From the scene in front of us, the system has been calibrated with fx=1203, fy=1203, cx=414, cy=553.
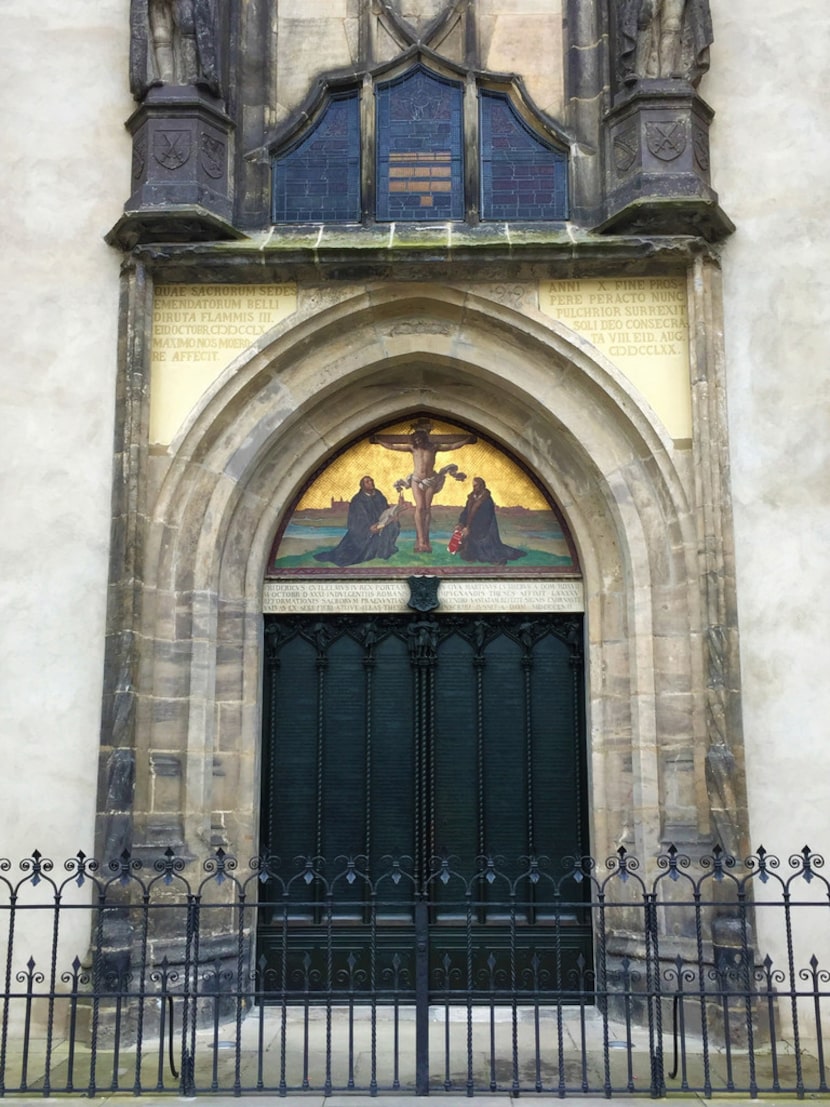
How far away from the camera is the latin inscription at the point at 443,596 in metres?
9.55

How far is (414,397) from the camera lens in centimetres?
982

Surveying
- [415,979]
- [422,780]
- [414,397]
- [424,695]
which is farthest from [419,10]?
[415,979]

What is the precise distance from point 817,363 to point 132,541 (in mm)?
5117

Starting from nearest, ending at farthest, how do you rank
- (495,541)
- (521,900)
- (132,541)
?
(132,541) < (521,900) < (495,541)

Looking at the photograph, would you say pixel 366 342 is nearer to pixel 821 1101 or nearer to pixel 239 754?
pixel 239 754

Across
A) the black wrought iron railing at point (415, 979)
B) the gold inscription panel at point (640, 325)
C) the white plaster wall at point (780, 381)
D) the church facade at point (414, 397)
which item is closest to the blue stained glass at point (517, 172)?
the church facade at point (414, 397)

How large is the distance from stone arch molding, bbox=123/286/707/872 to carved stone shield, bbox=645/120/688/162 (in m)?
1.47

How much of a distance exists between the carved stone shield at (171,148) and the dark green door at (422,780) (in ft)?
11.7

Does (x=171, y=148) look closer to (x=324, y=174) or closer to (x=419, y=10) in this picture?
(x=324, y=174)

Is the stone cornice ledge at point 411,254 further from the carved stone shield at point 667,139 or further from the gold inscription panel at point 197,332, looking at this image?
the carved stone shield at point 667,139

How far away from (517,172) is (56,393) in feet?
12.9

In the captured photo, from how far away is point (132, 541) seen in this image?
855 centimetres

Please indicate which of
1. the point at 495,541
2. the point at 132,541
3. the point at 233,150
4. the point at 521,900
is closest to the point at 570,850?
the point at 521,900

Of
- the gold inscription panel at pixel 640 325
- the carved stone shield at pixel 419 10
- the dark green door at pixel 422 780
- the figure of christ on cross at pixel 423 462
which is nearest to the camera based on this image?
the gold inscription panel at pixel 640 325
